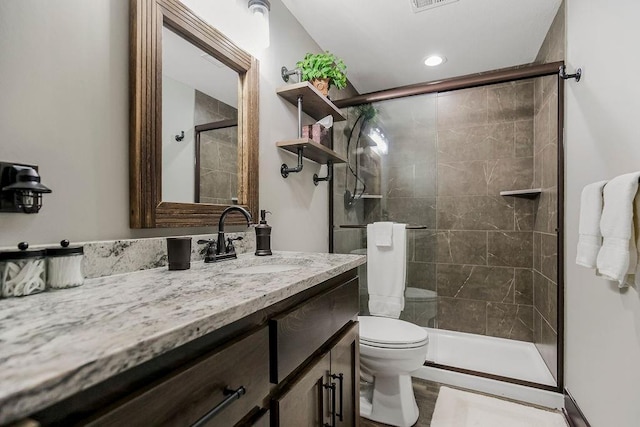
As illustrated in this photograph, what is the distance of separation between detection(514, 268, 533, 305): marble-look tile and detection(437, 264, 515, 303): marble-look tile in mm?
37

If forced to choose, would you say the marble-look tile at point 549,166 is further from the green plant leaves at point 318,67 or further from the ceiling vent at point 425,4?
the green plant leaves at point 318,67

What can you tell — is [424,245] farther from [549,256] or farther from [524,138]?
[524,138]

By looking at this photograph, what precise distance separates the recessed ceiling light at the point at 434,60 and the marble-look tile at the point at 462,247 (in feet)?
4.84

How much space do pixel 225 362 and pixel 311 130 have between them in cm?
150

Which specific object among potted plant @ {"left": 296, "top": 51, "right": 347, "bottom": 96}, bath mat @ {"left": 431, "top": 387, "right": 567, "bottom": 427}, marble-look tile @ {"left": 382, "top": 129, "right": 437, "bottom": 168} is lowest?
bath mat @ {"left": 431, "top": 387, "right": 567, "bottom": 427}

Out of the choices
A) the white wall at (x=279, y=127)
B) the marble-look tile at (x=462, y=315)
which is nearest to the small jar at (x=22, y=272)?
the white wall at (x=279, y=127)

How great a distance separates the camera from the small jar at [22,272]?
651 mm

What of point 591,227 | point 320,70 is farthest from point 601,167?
point 320,70

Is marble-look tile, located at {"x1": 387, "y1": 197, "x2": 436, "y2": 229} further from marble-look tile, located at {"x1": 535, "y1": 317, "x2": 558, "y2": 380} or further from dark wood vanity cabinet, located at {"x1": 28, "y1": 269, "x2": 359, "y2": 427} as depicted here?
dark wood vanity cabinet, located at {"x1": 28, "y1": 269, "x2": 359, "y2": 427}

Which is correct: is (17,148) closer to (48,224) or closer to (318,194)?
(48,224)

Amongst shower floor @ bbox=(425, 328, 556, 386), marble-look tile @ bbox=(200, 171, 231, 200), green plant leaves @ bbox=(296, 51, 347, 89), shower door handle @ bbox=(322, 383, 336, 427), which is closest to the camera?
shower door handle @ bbox=(322, 383, 336, 427)

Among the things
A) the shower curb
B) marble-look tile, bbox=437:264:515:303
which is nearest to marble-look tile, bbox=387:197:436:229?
marble-look tile, bbox=437:264:515:303

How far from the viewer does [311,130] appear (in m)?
1.85

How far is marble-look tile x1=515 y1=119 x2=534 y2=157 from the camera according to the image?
102 inches
